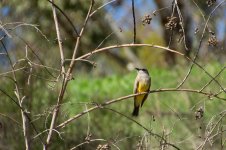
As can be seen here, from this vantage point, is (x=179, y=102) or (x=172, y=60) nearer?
(x=179, y=102)

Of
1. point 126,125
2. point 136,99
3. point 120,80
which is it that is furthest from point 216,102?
point 120,80

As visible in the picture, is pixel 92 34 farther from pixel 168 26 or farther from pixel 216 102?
pixel 168 26

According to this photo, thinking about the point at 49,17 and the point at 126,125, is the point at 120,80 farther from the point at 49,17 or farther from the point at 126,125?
the point at 126,125

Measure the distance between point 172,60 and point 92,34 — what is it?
7.15ft

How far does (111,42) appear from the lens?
1598 cm

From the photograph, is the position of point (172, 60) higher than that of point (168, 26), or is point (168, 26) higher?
point (172, 60)

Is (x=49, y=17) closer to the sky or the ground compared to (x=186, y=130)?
closer to the sky

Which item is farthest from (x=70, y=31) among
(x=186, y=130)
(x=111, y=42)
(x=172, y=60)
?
(x=186, y=130)

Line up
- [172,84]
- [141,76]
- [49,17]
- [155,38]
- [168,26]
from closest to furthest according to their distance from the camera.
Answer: [168,26]
[141,76]
[172,84]
[49,17]
[155,38]

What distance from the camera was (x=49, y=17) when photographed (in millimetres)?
15109

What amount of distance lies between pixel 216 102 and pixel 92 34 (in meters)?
7.23

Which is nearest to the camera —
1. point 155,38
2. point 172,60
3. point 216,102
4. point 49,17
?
point 216,102

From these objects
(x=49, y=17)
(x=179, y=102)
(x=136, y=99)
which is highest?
(x=49, y=17)

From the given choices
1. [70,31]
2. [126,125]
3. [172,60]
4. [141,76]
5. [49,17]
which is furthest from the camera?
[172,60]
